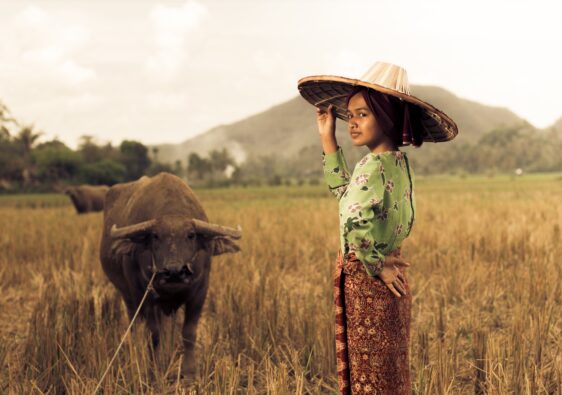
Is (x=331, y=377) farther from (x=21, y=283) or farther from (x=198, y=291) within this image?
(x=21, y=283)

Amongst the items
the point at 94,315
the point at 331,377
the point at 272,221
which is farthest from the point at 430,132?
the point at 272,221

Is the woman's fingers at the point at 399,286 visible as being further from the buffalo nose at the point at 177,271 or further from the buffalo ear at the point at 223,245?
the buffalo ear at the point at 223,245

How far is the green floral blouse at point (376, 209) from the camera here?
169 centimetres

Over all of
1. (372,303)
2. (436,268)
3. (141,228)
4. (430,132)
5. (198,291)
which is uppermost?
(430,132)

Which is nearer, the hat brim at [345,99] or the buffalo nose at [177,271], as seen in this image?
the hat brim at [345,99]

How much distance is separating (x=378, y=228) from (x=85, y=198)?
647 inches

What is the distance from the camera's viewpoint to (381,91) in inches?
68.9

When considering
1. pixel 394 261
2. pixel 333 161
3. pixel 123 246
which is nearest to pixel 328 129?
pixel 333 161

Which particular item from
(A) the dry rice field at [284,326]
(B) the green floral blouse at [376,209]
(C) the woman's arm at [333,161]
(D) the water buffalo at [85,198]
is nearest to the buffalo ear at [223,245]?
(A) the dry rice field at [284,326]

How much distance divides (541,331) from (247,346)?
178cm

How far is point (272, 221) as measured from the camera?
10.2 meters

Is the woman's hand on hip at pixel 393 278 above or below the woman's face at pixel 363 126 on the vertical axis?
below

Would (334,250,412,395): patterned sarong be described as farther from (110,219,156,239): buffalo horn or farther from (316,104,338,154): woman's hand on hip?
(110,219,156,239): buffalo horn

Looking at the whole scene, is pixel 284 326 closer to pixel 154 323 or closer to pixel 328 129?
pixel 154 323
